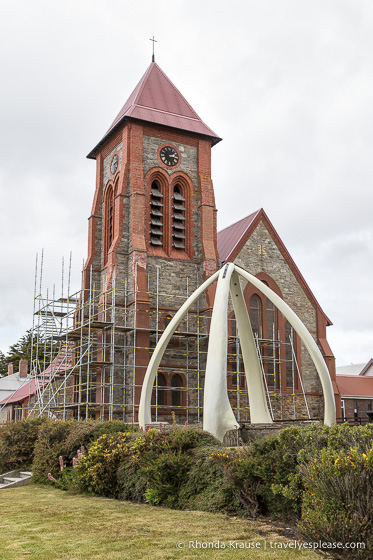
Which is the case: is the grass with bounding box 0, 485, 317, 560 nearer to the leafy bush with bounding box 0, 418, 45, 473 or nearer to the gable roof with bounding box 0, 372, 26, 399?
the leafy bush with bounding box 0, 418, 45, 473

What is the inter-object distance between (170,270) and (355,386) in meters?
19.6

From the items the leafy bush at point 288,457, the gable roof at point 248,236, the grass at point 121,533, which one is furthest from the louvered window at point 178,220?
the leafy bush at point 288,457

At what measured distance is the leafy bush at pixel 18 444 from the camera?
1993 centimetres

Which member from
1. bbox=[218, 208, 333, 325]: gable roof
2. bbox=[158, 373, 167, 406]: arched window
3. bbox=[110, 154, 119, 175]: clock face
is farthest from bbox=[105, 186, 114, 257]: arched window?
bbox=[158, 373, 167, 406]: arched window

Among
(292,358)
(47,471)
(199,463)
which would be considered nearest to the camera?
(199,463)

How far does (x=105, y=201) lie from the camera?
36.0m

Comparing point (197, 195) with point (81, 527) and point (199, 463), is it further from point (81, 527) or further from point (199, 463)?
point (81, 527)

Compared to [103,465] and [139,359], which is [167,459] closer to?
[103,465]

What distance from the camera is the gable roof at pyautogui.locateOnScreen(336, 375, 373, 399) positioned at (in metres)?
42.8

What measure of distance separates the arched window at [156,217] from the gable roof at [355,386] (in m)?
18.7

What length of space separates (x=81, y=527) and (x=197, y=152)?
28415mm

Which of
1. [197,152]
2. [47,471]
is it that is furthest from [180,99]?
[47,471]

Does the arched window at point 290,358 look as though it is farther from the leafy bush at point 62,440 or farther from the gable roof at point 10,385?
the gable roof at point 10,385

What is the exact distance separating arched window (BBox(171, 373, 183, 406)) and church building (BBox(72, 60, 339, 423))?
54 mm
